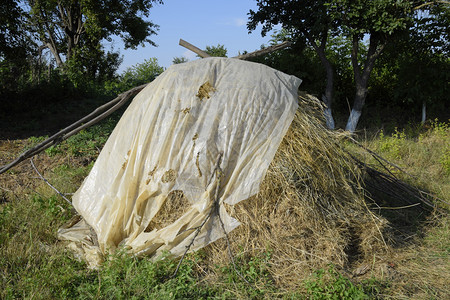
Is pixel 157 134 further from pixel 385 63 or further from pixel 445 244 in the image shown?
pixel 385 63

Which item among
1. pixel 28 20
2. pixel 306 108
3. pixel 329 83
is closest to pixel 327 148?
pixel 306 108

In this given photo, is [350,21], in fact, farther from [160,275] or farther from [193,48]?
[160,275]

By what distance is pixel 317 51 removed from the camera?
9.50 metres

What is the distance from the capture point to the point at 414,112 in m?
10.4

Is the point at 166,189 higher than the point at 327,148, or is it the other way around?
the point at 327,148

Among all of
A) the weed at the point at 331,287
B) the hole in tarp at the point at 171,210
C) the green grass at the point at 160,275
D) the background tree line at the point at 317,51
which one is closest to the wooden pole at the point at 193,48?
the hole in tarp at the point at 171,210

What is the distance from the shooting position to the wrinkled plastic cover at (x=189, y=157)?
3.10m

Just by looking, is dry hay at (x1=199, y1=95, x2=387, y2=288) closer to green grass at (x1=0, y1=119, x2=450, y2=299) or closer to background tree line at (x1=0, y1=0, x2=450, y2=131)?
green grass at (x1=0, y1=119, x2=450, y2=299)

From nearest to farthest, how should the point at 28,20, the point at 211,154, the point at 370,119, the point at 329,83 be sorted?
the point at 211,154
the point at 329,83
the point at 370,119
the point at 28,20

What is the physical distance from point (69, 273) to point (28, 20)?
12035 millimetres

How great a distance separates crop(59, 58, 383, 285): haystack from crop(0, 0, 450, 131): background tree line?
475 cm

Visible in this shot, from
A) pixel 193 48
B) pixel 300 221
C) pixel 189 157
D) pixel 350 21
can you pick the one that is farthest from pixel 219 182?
pixel 350 21

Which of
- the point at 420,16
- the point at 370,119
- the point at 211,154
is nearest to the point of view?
the point at 211,154

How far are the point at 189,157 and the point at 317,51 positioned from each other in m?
7.46
